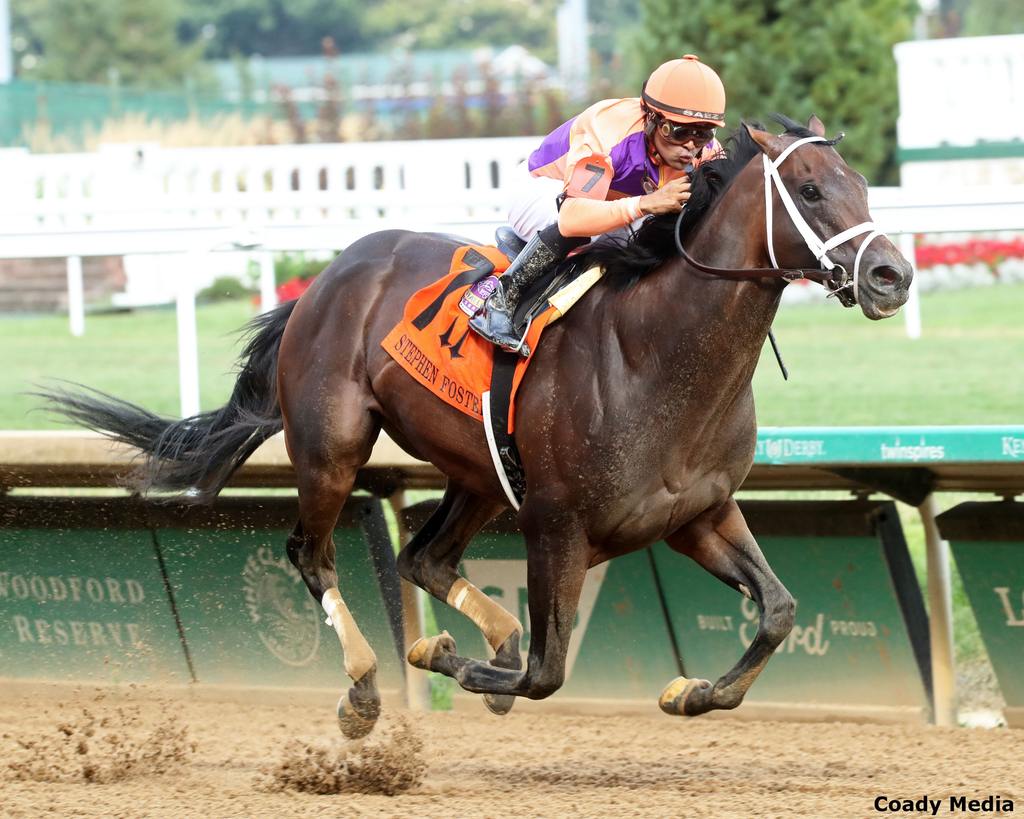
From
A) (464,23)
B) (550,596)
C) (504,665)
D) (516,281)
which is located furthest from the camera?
(464,23)

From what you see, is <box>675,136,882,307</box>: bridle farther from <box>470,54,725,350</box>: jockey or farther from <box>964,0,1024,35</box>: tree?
<box>964,0,1024,35</box>: tree

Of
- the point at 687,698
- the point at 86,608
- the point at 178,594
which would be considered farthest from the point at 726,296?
the point at 86,608

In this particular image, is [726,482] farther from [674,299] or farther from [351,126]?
[351,126]

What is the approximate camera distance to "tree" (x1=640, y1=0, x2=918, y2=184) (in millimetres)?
14367

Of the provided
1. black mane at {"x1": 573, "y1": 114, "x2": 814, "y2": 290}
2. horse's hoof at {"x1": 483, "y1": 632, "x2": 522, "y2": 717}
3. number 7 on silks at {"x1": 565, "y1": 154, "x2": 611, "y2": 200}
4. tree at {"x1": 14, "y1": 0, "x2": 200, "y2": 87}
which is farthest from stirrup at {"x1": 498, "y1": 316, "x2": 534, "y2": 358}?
tree at {"x1": 14, "y1": 0, "x2": 200, "y2": 87}

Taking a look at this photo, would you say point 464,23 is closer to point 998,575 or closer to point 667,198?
point 998,575

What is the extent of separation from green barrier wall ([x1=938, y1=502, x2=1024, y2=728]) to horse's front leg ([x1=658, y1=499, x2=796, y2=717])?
144 cm

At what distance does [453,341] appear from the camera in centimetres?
Answer: 470

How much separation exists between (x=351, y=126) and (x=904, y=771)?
1766 cm

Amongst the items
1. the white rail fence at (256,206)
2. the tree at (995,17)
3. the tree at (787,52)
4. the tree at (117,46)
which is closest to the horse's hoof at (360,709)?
the white rail fence at (256,206)

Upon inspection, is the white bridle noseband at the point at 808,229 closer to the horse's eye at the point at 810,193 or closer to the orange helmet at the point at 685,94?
the horse's eye at the point at 810,193

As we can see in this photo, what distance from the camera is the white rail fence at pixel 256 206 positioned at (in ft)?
18.7

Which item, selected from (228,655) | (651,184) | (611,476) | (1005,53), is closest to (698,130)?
(651,184)

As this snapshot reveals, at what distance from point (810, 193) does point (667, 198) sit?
0.42m
